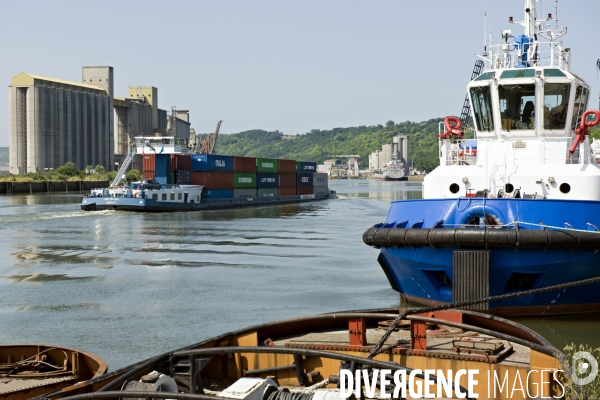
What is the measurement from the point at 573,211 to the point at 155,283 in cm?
1241

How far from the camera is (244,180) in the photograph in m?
69.1

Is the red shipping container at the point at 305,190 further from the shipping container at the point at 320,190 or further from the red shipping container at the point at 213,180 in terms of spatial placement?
the red shipping container at the point at 213,180

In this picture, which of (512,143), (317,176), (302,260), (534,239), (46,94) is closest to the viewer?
(534,239)

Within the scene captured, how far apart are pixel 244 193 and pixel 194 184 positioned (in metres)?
7.29

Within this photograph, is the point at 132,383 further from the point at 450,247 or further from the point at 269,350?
the point at 450,247

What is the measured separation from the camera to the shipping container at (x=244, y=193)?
67000mm

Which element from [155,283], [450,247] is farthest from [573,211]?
[155,283]

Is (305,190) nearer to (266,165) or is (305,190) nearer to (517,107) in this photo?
(266,165)

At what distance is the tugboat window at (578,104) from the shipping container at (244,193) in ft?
168

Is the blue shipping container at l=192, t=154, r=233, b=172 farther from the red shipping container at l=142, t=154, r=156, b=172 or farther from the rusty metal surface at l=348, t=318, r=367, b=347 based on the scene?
the rusty metal surface at l=348, t=318, r=367, b=347

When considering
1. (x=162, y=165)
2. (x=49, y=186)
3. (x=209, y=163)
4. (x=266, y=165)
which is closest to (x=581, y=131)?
(x=162, y=165)

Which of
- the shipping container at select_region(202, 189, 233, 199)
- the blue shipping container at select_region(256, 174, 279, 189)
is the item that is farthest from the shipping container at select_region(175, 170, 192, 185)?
the blue shipping container at select_region(256, 174, 279, 189)

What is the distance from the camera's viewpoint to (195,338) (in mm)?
14367

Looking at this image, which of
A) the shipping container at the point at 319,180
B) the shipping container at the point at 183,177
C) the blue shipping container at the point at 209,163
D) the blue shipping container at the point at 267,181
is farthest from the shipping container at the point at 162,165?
the shipping container at the point at 319,180
